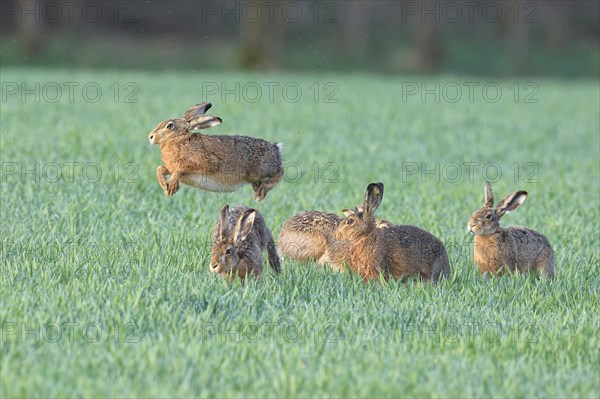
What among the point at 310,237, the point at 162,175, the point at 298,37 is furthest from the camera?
Result: the point at 298,37

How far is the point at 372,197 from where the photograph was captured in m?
7.72

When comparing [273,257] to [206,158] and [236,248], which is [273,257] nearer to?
[236,248]

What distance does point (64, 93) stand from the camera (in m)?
25.8

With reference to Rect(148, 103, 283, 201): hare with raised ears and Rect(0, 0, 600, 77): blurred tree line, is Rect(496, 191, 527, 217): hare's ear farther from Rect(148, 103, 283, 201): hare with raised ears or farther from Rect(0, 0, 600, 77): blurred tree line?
Rect(0, 0, 600, 77): blurred tree line

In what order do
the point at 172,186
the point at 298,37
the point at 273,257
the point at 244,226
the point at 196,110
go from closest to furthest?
1. the point at 172,186
2. the point at 244,226
3. the point at 196,110
4. the point at 273,257
5. the point at 298,37

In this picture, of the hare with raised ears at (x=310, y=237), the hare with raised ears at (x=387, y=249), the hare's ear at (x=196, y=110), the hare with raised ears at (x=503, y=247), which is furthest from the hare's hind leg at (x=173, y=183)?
the hare with raised ears at (x=503, y=247)

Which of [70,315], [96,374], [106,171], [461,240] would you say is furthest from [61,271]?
[106,171]

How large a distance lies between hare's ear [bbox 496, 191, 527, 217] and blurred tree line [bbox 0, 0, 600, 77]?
3286 cm

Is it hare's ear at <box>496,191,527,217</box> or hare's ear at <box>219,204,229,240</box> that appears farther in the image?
hare's ear at <box>496,191,527,217</box>

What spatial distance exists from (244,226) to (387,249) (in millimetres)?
1152

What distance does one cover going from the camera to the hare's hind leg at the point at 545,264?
334 inches

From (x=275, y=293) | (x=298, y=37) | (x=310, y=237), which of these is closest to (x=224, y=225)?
(x=275, y=293)

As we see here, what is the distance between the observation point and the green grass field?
5570 mm

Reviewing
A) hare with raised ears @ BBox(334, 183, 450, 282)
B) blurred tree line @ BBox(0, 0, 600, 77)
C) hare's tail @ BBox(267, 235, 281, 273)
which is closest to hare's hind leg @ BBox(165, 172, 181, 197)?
hare's tail @ BBox(267, 235, 281, 273)
